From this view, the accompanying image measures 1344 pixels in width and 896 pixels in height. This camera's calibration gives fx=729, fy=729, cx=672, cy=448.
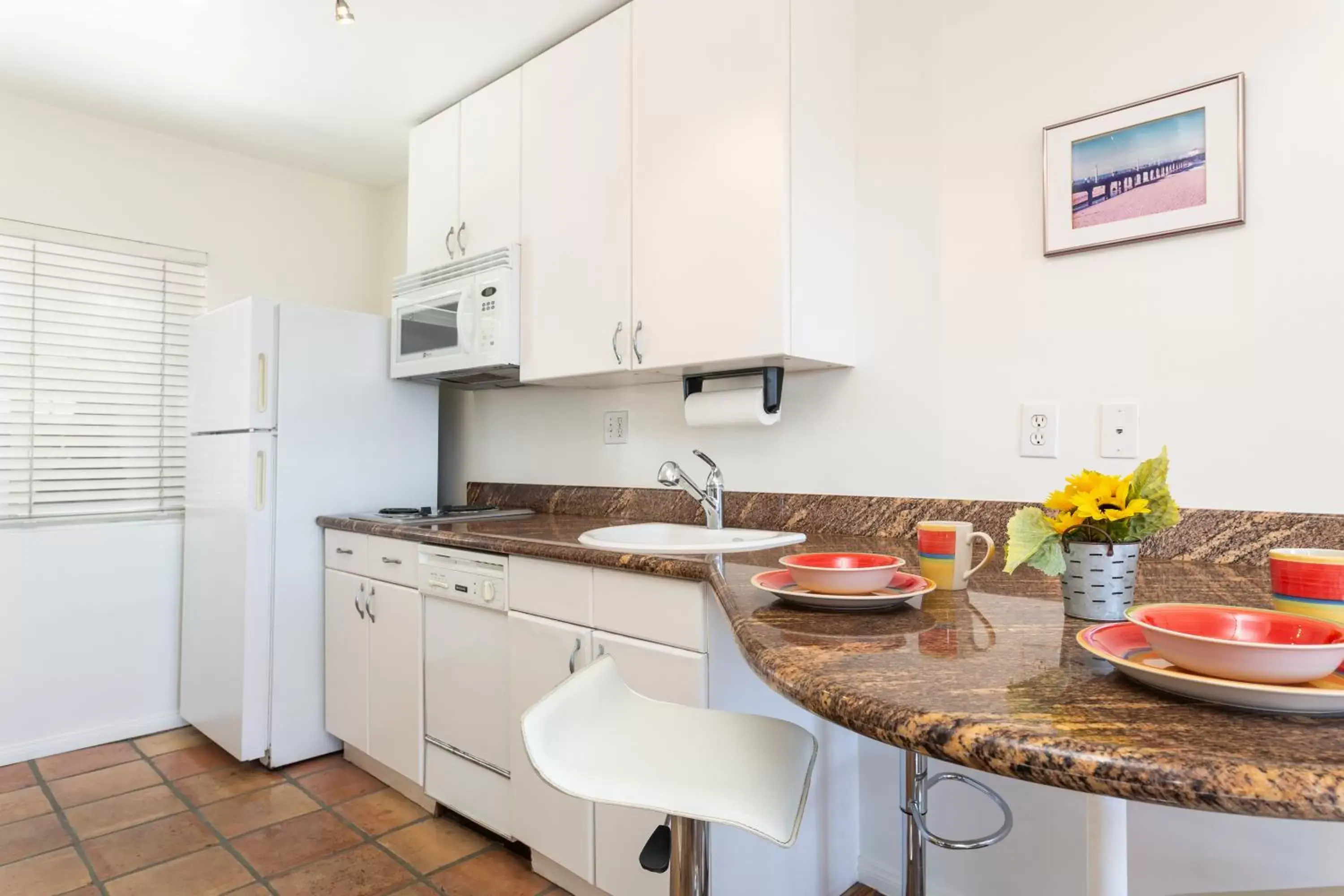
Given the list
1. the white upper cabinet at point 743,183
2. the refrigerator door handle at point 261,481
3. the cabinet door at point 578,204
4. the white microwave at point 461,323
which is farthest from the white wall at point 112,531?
the white upper cabinet at point 743,183

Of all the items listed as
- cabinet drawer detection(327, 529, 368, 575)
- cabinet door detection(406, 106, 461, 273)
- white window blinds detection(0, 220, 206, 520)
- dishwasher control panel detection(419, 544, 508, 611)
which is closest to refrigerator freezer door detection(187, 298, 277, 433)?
white window blinds detection(0, 220, 206, 520)

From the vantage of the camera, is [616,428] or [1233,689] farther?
[616,428]

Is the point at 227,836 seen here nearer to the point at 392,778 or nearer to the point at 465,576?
the point at 392,778

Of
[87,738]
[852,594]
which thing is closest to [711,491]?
[852,594]

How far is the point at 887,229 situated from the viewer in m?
1.87

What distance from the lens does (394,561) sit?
7.63 feet

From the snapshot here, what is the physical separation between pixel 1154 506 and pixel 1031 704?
0.43 metres

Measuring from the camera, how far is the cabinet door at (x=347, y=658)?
2.45 metres

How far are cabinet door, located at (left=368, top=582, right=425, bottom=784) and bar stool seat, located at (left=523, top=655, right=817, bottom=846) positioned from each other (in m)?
1.40

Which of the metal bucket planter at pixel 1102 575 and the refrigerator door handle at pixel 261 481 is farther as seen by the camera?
the refrigerator door handle at pixel 261 481

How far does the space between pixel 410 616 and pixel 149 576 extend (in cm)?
145

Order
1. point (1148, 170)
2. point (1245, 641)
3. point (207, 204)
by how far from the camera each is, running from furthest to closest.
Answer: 1. point (207, 204)
2. point (1148, 170)
3. point (1245, 641)

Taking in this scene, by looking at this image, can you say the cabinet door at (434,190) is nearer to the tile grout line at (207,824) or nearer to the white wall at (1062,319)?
the white wall at (1062,319)

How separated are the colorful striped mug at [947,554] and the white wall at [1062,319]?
597mm
